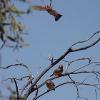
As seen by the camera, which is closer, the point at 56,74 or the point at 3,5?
the point at 3,5

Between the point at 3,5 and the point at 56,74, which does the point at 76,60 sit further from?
the point at 3,5

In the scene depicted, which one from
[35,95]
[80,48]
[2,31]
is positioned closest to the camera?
[2,31]

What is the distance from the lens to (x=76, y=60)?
714 centimetres

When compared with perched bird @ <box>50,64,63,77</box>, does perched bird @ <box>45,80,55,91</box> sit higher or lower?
lower

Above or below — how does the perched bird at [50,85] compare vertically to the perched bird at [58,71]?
below

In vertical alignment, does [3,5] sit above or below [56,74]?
above

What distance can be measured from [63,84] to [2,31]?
2907 mm

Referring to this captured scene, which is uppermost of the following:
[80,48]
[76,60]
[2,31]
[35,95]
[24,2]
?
[24,2]

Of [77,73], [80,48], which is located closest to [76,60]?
[77,73]

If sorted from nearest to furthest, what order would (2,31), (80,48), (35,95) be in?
(2,31) → (80,48) → (35,95)

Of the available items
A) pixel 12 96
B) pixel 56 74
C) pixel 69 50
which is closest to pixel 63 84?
pixel 56 74

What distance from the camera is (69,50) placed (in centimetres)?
662

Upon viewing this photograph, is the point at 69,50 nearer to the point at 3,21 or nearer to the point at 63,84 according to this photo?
the point at 63,84

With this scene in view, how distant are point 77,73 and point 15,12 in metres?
2.97
